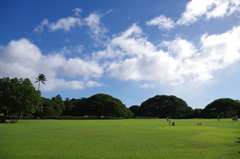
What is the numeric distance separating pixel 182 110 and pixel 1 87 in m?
74.4

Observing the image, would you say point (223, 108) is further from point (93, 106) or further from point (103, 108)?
point (93, 106)

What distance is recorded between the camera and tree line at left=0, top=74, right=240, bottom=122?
3834 cm

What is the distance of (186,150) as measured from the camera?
9406 mm

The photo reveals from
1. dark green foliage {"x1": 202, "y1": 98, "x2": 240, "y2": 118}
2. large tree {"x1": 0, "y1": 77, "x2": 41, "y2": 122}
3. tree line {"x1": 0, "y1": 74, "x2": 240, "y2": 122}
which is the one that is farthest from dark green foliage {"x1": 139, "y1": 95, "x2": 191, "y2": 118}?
large tree {"x1": 0, "y1": 77, "x2": 41, "y2": 122}

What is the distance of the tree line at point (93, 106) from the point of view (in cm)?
3834

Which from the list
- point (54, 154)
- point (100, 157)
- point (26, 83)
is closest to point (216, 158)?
point (100, 157)

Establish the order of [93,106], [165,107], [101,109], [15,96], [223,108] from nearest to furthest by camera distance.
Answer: [15,96] → [223,108] → [93,106] → [101,109] → [165,107]

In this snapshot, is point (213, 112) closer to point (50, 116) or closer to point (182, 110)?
point (182, 110)

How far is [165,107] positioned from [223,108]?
26.6 meters

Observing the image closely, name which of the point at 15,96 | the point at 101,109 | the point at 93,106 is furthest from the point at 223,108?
the point at 15,96

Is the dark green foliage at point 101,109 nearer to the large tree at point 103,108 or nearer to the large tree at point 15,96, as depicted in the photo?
the large tree at point 103,108

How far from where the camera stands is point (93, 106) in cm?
7444

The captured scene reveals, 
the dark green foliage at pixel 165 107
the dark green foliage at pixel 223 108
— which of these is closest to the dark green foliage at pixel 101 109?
the dark green foliage at pixel 165 107

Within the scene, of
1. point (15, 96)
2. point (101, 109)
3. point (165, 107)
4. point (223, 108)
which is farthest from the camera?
point (165, 107)
